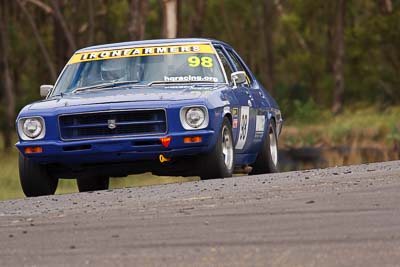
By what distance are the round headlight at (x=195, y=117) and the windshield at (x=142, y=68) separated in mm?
1001

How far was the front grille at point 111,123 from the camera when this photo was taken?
11.2m

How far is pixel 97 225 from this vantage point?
7.77m

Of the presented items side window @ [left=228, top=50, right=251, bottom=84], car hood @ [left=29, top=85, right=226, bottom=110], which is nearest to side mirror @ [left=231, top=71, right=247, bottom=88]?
car hood @ [left=29, top=85, right=226, bottom=110]

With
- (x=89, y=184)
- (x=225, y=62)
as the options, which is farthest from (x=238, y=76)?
(x=89, y=184)

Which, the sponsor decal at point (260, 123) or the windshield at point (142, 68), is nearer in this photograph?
the windshield at point (142, 68)

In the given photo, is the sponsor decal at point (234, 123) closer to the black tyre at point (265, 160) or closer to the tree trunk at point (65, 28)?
the black tyre at point (265, 160)

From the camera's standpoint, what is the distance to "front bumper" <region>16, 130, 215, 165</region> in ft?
36.6

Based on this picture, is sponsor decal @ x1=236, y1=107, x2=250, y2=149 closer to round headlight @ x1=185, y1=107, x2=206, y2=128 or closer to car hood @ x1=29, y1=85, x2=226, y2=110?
car hood @ x1=29, y1=85, x2=226, y2=110

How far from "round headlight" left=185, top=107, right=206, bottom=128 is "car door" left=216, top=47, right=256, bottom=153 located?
0.81 meters

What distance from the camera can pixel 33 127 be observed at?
37.3 feet

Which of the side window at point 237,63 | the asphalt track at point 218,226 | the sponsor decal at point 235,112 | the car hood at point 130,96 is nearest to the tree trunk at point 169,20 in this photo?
the side window at point 237,63

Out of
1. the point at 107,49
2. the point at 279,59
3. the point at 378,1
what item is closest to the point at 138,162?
the point at 107,49

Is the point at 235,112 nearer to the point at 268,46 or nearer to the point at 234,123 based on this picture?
the point at 234,123

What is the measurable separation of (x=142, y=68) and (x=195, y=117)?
1351 millimetres
